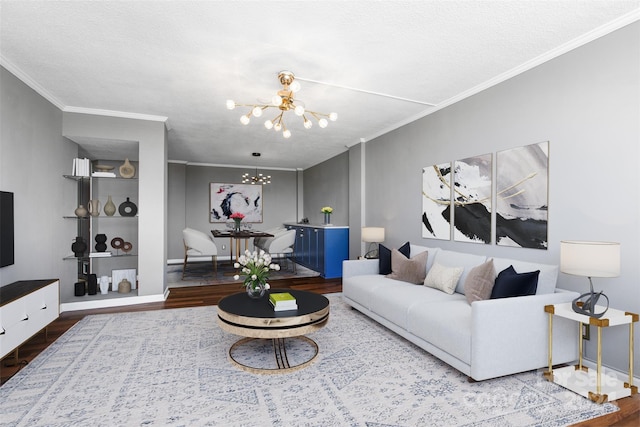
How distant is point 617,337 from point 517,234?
1062 millimetres

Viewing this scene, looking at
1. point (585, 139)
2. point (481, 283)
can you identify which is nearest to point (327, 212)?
point (481, 283)

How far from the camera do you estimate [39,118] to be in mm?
3695

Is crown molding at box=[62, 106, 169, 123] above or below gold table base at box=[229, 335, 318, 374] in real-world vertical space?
above

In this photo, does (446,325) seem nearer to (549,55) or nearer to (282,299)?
(282,299)

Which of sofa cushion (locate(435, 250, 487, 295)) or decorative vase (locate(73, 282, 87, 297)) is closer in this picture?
sofa cushion (locate(435, 250, 487, 295))

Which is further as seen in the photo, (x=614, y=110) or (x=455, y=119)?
(x=455, y=119)

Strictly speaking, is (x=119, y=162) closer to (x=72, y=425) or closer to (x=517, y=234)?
(x=72, y=425)

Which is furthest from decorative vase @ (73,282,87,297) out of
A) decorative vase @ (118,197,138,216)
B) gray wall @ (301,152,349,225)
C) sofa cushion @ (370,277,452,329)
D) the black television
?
gray wall @ (301,152,349,225)

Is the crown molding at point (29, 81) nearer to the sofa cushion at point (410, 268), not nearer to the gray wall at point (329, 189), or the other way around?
the sofa cushion at point (410, 268)

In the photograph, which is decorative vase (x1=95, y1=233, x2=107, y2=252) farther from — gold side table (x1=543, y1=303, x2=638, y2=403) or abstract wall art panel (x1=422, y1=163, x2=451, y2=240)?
gold side table (x1=543, y1=303, x2=638, y2=403)

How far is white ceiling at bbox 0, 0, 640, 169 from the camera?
2.27m

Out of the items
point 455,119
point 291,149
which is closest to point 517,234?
point 455,119

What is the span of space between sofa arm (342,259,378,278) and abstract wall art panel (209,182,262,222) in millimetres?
5507

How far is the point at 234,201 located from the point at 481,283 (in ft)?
24.4
